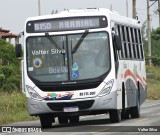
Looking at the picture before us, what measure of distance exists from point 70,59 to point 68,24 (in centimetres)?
104

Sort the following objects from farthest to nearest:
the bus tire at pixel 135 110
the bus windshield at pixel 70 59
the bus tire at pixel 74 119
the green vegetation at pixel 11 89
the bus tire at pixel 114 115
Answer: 1. the green vegetation at pixel 11 89
2. the bus tire at pixel 135 110
3. the bus tire at pixel 74 119
4. the bus tire at pixel 114 115
5. the bus windshield at pixel 70 59

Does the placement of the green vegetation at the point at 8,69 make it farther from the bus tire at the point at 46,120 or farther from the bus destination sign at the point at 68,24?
the bus destination sign at the point at 68,24

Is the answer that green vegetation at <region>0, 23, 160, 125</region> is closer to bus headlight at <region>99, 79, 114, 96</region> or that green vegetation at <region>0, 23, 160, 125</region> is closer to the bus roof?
the bus roof

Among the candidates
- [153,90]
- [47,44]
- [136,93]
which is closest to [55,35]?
[47,44]

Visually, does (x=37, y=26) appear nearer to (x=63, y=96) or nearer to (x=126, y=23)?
(x=63, y=96)

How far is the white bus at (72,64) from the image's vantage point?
2198 centimetres

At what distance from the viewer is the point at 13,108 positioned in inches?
1261

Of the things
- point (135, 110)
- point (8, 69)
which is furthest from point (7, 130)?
point (8, 69)

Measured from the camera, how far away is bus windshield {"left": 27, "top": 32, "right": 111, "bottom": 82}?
873 inches

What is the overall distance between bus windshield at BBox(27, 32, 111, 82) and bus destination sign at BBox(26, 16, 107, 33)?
0.75 feet

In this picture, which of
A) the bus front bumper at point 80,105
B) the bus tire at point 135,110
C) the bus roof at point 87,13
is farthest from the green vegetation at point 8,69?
the bus front bumper at point 80,105

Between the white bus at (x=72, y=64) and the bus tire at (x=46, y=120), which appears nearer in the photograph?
the white bus at (x=72, y=64)

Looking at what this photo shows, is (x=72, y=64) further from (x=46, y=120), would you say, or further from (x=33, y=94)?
(x=46, y=120)

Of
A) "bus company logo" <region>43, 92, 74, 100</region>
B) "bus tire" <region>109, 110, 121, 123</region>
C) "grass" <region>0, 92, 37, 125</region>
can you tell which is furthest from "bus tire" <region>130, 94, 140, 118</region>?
"bus company logo" <region>43, 92, 74, 100</region>
